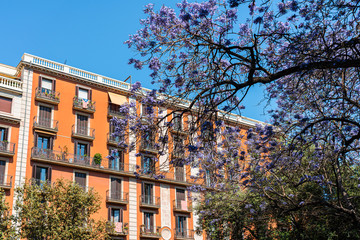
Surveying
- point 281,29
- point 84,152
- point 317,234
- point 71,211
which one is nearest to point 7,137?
point 84,152

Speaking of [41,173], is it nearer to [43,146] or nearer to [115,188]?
[43,146]

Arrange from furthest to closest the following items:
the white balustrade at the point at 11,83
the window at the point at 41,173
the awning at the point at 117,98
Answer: the awning at the point at 117,98, the white balustrade at the point at 11,83, the window at the point at 41,173

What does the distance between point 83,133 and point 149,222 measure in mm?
9856

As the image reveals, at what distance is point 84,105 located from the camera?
3850 centimetres

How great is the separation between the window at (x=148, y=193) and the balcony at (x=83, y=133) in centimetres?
669

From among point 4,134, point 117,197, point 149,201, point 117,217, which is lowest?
point 117,217

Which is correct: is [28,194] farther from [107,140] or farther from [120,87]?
[120,87]

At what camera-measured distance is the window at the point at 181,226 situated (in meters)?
40.2

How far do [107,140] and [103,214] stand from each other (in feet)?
22.0

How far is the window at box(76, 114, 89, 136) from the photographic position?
37594 mm

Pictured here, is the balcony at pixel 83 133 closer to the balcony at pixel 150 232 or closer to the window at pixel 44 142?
the window at pixel 44 142

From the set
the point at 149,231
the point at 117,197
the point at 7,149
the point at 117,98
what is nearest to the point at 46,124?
the point at 7,149

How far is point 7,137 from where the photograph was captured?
33406 millimetres

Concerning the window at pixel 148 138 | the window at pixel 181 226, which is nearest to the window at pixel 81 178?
the window at pixel 181 226
